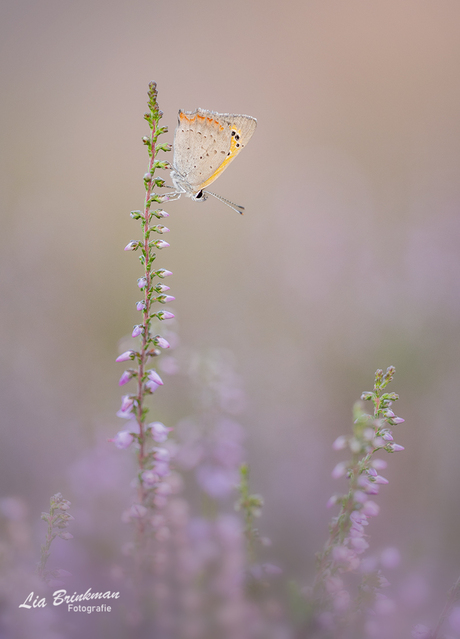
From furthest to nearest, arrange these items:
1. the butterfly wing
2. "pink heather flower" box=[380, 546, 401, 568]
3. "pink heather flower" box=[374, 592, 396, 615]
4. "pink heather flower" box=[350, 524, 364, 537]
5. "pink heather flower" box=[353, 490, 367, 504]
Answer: the butterfly wing
"pink heather flower" box=[380, 546, 401, 568]
"pink heather flower" box=[374, 592, 396, 615]
"pink heather flower" box=[350, 524, 364, 537]
"pink heather flower" box=[353, 490, 367, 504]

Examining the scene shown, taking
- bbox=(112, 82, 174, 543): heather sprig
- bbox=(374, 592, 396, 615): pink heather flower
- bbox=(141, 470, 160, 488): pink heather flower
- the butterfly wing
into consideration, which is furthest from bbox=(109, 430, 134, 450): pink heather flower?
the butterfly wing

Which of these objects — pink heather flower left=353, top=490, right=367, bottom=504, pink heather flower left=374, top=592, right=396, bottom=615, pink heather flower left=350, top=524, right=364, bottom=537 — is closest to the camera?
pink heather flower left=353, top=490, right=367, bottom=504

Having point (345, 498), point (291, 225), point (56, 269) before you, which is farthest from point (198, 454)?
point (291, 225)

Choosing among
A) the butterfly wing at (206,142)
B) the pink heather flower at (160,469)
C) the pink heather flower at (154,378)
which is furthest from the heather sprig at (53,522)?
the butterfly wing at (206,142)

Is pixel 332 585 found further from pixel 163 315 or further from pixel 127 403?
pixel 163 315

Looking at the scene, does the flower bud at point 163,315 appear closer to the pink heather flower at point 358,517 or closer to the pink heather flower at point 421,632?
the pink heather flower at point 358,517

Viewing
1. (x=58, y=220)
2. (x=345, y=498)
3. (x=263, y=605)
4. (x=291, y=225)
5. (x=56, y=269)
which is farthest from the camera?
(x=291, y=225)

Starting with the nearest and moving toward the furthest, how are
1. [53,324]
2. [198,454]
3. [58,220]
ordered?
[198,454]
[53,324]
[58,220]

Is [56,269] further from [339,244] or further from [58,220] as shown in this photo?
[339,244]

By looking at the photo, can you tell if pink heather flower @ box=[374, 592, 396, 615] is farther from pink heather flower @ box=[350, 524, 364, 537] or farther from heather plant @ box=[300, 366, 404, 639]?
pink heather flower @ box=[350, 524, 364, 537]
